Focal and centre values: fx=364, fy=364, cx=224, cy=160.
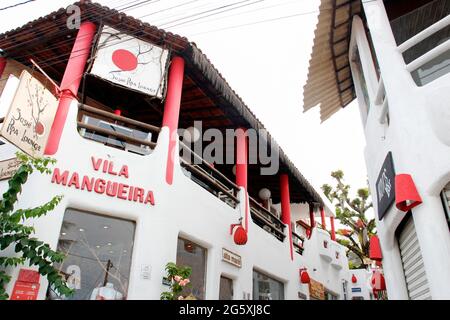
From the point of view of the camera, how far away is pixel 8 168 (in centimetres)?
652

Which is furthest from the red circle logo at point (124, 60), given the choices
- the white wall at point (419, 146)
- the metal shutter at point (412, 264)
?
the metal shutter at point (412, 264)

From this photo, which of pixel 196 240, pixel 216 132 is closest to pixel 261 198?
pixel 216 132

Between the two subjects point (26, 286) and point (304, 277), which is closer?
point (26, 286)

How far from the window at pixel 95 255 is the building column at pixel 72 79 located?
4.38 ft

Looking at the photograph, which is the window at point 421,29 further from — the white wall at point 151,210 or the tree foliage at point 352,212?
the tree foliage at point 352,212

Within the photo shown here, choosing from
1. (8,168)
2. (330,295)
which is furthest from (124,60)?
(330,295)

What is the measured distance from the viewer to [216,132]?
10992 millimetres

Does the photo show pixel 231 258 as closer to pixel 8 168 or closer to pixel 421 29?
pixel 8 168

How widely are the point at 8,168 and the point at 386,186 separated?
653 centimetres

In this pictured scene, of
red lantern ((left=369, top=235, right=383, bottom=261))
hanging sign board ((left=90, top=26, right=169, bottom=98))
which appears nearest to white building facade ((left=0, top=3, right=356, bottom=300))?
hanging sign board ((left=90, top=26, right=169, bottom=98))

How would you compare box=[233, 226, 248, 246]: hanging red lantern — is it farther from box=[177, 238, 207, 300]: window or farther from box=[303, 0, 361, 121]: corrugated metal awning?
box=[303, 0, 361, 121]: corrugated metal awning

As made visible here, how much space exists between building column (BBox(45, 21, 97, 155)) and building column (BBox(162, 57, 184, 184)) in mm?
1791

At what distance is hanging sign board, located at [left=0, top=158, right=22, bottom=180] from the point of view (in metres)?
6.39
